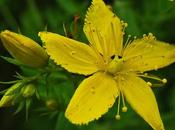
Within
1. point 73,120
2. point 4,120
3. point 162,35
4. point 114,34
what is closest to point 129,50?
point 114,34

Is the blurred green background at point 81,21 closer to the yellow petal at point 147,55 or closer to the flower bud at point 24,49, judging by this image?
the yellow petal at point 147,55

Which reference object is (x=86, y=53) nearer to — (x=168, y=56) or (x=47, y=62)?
(x=47, y=62)

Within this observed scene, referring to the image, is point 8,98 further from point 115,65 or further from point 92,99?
point 115,65

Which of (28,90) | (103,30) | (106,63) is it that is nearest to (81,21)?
(103,30)

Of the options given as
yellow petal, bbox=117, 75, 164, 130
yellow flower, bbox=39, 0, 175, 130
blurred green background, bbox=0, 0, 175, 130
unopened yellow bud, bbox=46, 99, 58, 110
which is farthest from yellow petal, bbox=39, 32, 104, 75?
blurred green background, bbox=0, 0, 175, 130

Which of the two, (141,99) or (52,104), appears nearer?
(141,99)

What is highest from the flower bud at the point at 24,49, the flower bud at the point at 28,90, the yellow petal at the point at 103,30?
the yellow petal at the point at 103,30

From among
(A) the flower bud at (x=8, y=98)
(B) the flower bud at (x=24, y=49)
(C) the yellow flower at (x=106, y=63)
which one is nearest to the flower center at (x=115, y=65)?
(C) the yellow flower at (x=106, y=63)
